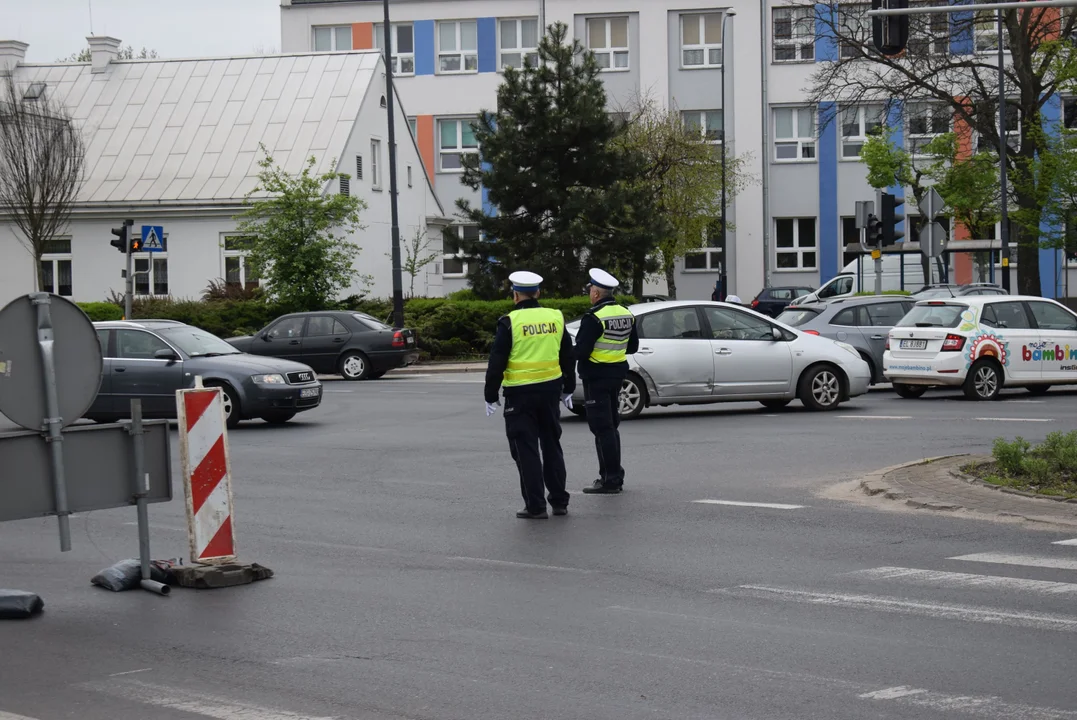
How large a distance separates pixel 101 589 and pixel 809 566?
426 centimetres

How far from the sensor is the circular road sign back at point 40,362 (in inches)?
308

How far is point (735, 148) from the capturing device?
58156 mm

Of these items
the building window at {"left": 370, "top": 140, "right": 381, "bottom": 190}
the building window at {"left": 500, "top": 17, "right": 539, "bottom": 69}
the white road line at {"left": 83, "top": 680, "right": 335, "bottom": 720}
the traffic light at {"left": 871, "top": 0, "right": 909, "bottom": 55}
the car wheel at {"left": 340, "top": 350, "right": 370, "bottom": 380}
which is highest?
the building window at {"left": 500, "top": 17, "right": 539, "bottom": 69}

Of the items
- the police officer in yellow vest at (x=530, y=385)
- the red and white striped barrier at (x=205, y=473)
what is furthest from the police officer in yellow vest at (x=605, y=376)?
the red and white striped barrier at (x=205, y=473)

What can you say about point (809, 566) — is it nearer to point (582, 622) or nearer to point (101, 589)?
point (582, 622)

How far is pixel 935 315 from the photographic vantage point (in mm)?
21625

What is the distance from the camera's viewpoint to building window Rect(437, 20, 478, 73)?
6128 centimetres

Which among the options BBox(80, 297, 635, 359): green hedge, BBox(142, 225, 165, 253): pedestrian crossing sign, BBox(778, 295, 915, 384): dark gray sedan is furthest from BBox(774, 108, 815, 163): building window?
BBox(778, 295, 915, 384): dark gray sedan

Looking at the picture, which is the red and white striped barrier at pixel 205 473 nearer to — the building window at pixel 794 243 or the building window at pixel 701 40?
the building window at pixel 794 243

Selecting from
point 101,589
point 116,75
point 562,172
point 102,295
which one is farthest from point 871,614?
point 116,75

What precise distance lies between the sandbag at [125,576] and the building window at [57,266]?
4451 centimetres

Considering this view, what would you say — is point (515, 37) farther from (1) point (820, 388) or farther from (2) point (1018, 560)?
(2) point (1018, 560)

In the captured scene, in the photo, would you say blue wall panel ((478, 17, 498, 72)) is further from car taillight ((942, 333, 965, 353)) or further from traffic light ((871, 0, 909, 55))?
traffic light ((871, 0, 909, 55))

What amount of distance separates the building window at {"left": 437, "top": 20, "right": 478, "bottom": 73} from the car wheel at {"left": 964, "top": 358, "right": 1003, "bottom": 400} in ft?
139
